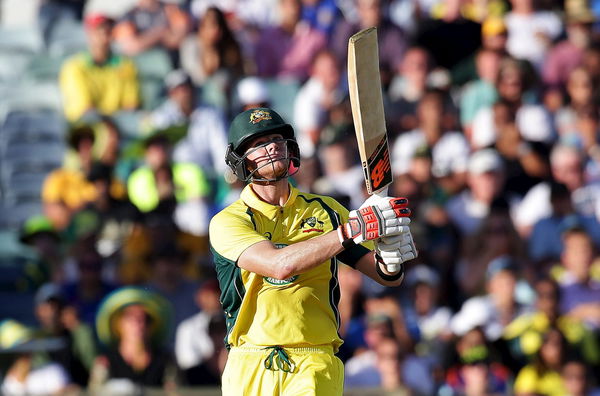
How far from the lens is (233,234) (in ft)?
18.9

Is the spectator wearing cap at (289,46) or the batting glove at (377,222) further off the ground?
the spectator wearing cap at (289,46)

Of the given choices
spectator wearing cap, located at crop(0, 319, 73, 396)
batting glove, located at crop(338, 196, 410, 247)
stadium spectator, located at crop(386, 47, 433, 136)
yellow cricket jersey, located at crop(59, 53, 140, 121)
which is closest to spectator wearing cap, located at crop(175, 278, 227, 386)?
spectator wearing cap, located at crop(0, 319, 73, 396)

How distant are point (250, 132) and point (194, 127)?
19.8 feet

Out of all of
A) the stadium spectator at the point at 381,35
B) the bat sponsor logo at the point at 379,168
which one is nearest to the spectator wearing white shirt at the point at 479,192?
the stadium spectator at the point at 381,35

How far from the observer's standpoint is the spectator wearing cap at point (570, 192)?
35.4ft

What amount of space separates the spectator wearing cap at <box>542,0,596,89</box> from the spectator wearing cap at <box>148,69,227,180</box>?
10.5 ft

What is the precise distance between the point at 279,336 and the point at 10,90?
8226 millimetres

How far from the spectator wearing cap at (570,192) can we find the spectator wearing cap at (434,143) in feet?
2.29

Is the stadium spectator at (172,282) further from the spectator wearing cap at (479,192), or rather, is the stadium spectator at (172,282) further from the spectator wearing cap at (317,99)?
the spectator wearing cap at (479,192)

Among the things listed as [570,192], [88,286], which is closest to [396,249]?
[88,286]

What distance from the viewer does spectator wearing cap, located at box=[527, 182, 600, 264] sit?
1044 cm

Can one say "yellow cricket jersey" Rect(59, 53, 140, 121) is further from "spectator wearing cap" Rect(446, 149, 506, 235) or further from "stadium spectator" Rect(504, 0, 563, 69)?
"stadium spectator" Rect(504, 0, 563, 69)

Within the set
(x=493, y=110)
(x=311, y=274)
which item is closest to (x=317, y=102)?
(x=493, y=110)

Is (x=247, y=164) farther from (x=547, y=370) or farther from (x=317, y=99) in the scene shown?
(x=317, y=99)
